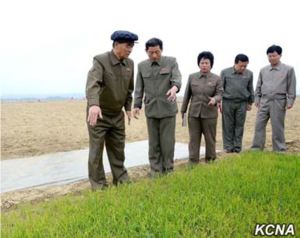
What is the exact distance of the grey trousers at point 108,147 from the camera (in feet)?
14.6

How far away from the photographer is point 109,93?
176 inches

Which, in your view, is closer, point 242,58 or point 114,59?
point 114,59

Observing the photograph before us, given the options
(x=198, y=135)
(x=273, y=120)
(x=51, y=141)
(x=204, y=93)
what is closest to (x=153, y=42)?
(x=204, y=93)

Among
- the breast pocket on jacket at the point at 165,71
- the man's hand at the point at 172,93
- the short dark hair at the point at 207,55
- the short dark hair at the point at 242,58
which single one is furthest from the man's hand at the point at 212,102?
the short dark hair at the point at 242,58

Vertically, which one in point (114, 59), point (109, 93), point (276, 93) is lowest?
point (276, 93)

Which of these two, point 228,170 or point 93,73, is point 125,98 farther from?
point 228,170

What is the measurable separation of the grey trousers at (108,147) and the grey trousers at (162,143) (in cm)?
55

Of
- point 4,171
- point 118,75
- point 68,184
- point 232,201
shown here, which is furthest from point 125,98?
point 4,171

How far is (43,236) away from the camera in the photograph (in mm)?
2863

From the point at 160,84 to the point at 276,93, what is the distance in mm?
2111

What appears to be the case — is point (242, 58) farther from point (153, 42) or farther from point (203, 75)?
point (153, 42)

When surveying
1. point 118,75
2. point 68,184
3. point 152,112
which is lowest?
point 68,184

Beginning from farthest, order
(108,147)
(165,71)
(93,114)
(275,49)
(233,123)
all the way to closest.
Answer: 1. (233,123)
2. (275,49)
3. (165,71)
4. (108,147)
5. (93,114)

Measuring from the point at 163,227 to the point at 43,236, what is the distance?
853 mm
